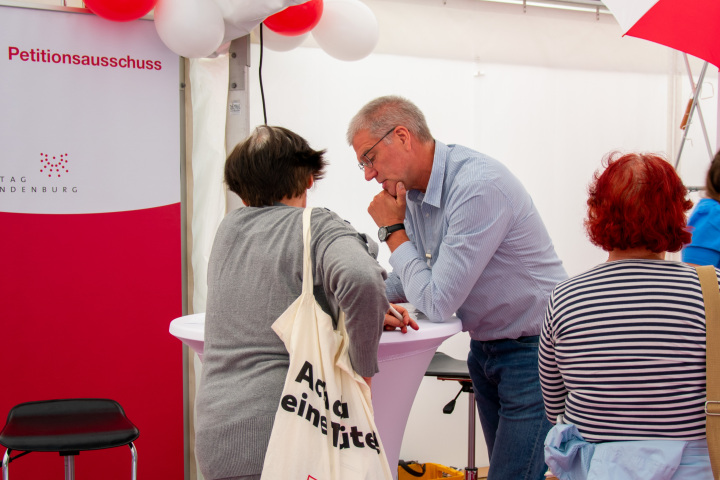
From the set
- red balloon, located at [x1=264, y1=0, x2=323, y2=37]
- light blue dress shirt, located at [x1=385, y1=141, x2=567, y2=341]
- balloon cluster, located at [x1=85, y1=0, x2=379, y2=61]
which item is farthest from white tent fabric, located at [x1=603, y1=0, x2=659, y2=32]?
red balloon, located at [x1=264, y1=0, x2=323, y2=37]

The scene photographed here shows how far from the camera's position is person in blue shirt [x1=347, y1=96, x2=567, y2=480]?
1749 mm

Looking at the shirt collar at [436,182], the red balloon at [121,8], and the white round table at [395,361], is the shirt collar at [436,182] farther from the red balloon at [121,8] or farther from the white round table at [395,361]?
the red balloon at [121,8]

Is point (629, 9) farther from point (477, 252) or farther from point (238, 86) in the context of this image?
point (238, 86)

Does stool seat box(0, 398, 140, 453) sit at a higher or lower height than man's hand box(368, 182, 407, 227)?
lower

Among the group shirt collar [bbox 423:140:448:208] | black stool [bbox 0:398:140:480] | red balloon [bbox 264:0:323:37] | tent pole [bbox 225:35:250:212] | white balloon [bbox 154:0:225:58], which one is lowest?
black stool [bbox 0:398:140:480]

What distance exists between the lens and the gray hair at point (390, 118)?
1.94m

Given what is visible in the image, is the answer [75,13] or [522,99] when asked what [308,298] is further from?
[522,99]

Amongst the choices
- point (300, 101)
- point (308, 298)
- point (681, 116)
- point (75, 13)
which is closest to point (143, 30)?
point (75, 13)

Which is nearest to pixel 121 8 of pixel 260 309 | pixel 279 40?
pixel 279 40

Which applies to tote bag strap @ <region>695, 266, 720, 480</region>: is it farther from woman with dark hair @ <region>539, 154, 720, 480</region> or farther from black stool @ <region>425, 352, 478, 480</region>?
black stool @ <region>425, 352, 478, 480</region>

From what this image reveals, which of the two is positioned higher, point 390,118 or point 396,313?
point 390,118

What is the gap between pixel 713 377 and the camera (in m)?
1.26

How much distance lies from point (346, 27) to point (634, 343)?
194cm

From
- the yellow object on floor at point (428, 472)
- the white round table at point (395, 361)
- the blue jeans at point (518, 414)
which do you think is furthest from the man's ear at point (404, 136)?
the yellow object on floor at point (428, 472)
